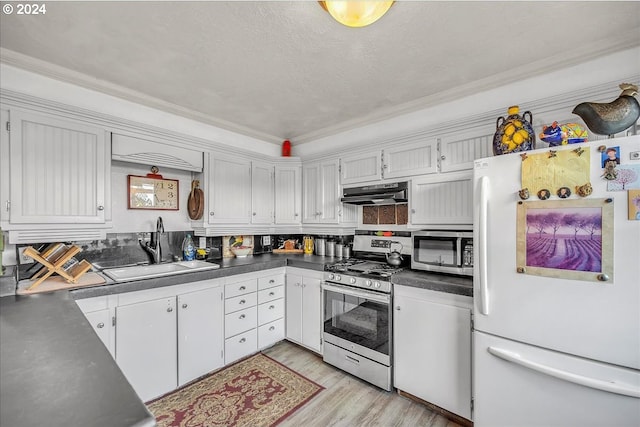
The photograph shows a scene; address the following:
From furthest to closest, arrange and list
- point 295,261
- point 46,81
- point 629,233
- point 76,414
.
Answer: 1. point 295,261
2. point 46,81
3. point 629,233
4. point 76,414

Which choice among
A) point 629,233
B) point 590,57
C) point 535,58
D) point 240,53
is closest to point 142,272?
point 240,53

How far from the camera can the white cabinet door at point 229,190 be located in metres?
2.79

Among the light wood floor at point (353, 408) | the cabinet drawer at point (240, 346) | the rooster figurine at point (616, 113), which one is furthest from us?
the cabinet drawer at point (240, 346)

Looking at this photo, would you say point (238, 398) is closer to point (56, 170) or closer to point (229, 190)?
point (229, 190)

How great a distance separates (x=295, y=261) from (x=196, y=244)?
1.07 m

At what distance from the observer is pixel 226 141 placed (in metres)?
3.15

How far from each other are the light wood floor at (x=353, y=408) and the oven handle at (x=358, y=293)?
74 cm

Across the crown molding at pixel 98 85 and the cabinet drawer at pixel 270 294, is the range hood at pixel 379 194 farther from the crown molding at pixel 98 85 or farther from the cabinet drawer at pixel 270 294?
the crown molding at pixel 98 85

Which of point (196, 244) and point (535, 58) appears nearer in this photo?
point (535, 58)

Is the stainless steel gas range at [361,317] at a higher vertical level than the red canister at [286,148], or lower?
lower

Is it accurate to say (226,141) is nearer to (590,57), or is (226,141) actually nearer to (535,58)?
(535,58)

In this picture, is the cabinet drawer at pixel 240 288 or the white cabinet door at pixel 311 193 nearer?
the cabinet drawer at pixel 240 288

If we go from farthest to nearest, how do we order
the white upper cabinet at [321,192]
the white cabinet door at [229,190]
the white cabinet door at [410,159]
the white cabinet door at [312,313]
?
the white upper cabinet at [321,192] → the white cabinet door at [229,190] → the white cabinet door at [312,313] → the white cabinet door at [410,159]

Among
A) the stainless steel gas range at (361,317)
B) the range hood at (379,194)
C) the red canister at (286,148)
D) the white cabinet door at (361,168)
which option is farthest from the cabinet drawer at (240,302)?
the red canister at (286,148)
